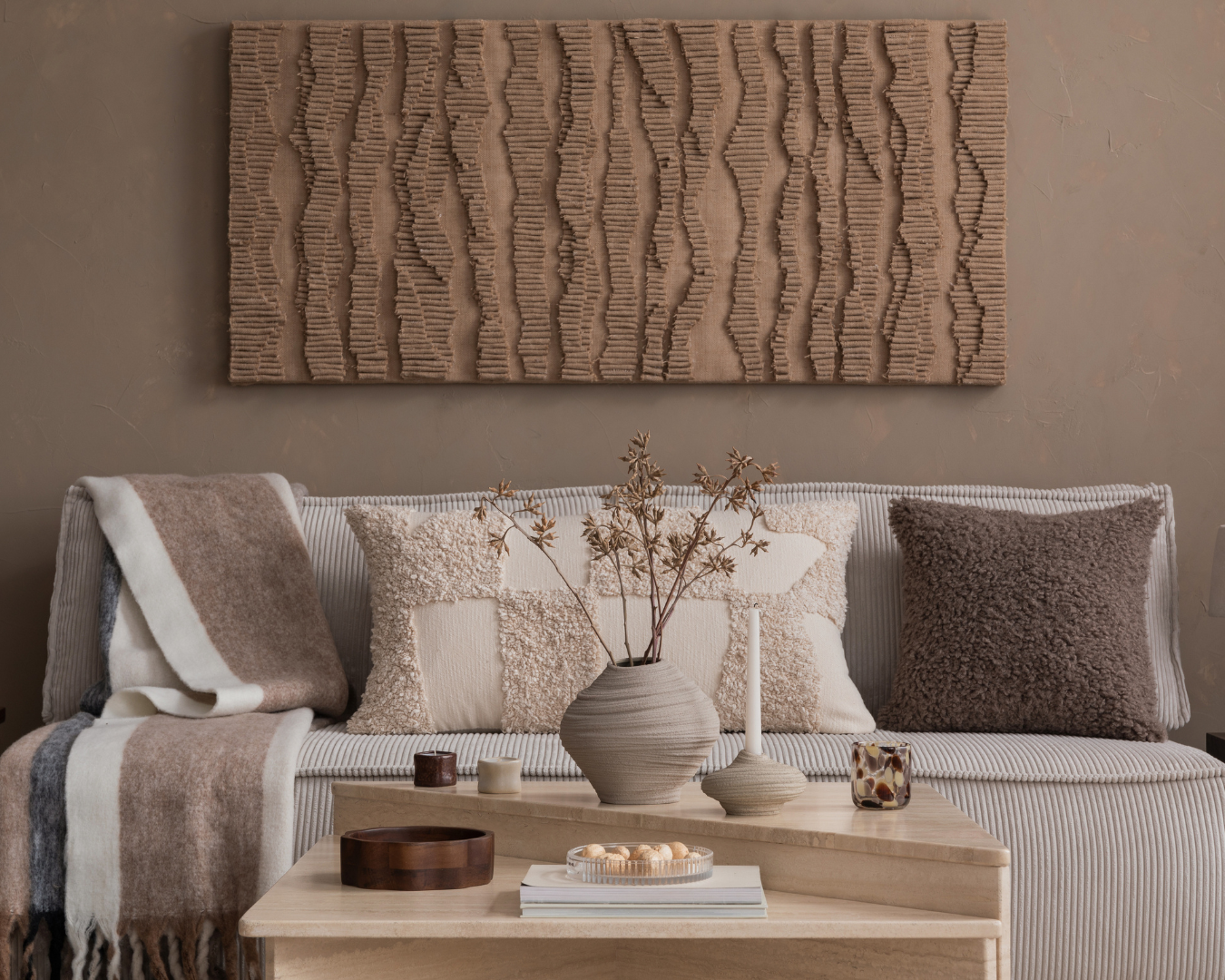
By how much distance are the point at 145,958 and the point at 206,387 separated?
1.29m

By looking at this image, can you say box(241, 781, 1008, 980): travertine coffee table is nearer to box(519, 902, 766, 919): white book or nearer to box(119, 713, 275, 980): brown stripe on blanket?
box(519, 902, 766, 919): white book

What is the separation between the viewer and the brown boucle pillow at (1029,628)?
204 centimetres

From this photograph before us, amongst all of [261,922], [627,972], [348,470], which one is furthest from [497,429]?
[261,922]

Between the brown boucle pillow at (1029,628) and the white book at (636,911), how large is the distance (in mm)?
1043

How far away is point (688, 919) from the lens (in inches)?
44.2

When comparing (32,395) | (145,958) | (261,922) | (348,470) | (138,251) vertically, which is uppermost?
(138,251)

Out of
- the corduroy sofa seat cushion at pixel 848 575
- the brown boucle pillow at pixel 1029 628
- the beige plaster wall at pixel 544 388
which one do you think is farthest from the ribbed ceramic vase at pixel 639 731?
the beige plaster wall at pixel 544 388

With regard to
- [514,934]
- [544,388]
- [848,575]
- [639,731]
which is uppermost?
[544,388]

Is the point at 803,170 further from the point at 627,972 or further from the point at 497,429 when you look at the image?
the point at 627,972

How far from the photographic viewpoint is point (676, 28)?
264 centimetres

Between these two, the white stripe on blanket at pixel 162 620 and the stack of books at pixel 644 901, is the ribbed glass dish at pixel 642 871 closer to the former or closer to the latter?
the stack of books at pixel 644 901

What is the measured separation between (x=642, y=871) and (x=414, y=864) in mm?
236

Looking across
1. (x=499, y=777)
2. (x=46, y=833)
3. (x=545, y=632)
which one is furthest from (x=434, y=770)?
(x=46, y=833)

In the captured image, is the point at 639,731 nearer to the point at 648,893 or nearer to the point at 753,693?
the point at 753,693
